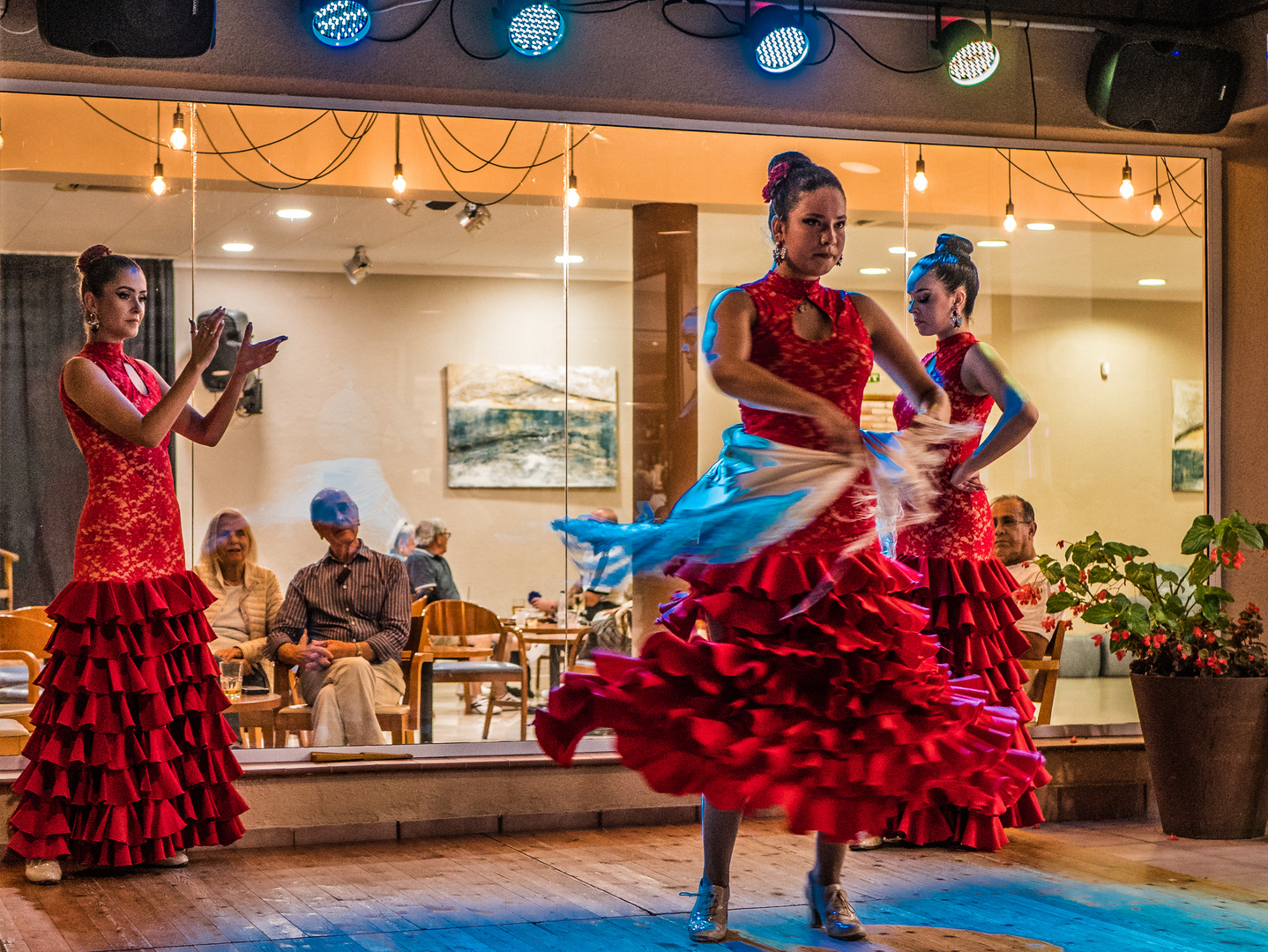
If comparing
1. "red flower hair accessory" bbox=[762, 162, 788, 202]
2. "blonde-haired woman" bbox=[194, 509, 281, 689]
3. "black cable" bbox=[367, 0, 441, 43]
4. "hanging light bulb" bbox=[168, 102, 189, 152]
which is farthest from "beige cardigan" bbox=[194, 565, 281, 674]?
"red flower hair accessory" bbox=[762, 162, 788, 202]

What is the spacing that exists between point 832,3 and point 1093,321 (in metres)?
1.67

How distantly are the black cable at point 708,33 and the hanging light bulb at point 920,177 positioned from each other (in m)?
0.89

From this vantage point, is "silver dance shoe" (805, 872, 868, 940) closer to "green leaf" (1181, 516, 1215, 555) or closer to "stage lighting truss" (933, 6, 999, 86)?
"green leaf" (1181, 516, 1215, 555)

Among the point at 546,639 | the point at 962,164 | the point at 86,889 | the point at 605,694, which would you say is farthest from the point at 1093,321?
→ the point at 86,889

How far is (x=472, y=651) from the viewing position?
5250 mm

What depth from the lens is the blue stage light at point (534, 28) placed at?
194 inches

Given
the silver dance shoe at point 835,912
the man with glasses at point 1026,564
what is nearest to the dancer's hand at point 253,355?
the silver dance shoe at point 835,912

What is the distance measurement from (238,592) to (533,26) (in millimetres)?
2255

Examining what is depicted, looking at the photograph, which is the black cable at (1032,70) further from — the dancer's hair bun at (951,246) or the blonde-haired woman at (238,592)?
the blonde-haired woman at (238,592)

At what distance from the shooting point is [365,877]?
165 inches

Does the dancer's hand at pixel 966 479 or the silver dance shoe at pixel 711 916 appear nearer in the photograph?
the silver dance shoe at pixel 711 916

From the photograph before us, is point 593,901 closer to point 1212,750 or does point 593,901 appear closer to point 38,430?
point 1212,750

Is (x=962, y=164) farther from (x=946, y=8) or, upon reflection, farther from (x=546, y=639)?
(x=546, y=639)

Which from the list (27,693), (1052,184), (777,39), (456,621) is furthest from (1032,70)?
(27,693)
